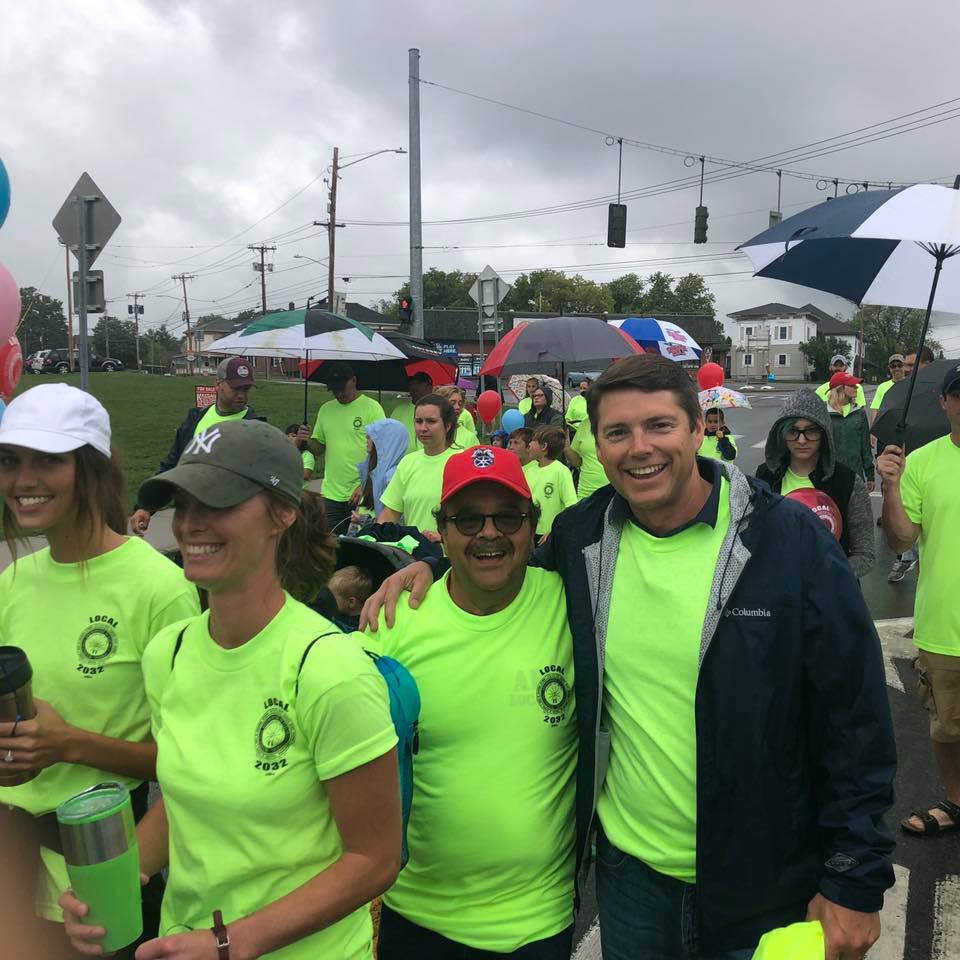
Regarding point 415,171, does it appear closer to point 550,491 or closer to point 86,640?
point 550,491

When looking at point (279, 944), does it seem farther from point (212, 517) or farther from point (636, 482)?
point (636, 482)

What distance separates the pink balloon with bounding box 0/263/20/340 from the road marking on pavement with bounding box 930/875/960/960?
4042 mm

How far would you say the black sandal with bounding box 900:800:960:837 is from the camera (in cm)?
394

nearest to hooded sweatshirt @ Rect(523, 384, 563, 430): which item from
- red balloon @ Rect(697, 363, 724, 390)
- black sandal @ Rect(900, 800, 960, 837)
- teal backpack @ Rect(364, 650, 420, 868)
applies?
red balloon @ Rect(697, 363, 724, 390)

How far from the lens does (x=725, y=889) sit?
1.95 meters

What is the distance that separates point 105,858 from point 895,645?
21.3 feet

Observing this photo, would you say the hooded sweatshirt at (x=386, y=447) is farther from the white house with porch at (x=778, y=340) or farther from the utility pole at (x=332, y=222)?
the white house with porch at (x=778, y=340)

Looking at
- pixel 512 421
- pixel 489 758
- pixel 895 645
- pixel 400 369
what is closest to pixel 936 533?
pixel 489 758

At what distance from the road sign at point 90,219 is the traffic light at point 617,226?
15813 millimetres

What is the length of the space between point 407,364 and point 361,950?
307 inches

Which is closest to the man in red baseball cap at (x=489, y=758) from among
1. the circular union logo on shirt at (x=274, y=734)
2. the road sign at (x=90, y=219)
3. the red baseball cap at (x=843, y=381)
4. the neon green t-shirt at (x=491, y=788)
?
the neon green t-shirt at (x=491, y=788)

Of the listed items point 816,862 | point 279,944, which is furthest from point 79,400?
point 816,862

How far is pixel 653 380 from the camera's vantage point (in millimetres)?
2074

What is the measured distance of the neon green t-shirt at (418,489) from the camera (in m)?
5.20
